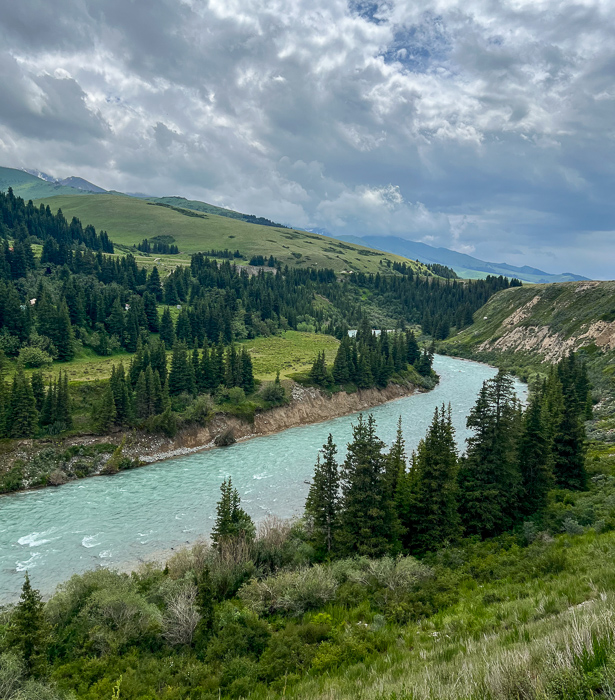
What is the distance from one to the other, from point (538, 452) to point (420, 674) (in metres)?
29.1

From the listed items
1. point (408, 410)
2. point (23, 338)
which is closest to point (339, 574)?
point (408, 410)

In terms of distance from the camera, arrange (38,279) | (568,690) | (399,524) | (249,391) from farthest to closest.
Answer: (38,279)
(249,391)
(399,524)
(568,690)

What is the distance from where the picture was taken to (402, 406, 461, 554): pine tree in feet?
96.5

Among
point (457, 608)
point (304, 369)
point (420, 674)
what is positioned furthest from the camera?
point (304, 369)

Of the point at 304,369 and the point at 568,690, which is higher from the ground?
the point at 568,690

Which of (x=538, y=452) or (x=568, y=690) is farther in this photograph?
(x=538, y=452)

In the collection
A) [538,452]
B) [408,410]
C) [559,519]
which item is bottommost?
[408,410]

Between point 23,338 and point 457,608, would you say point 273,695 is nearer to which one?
point 457,608

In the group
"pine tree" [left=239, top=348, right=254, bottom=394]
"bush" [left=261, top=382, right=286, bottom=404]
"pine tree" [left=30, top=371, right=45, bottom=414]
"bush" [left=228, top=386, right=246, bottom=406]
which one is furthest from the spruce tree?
"bush" [left=261, top=382, right=286, bottom=404]

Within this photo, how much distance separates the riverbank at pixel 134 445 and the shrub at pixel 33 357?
31186 mm

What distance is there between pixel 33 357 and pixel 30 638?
71.4m

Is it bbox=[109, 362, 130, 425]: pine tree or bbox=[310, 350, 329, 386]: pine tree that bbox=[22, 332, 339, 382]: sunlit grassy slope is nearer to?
bbox=[310, 350, 329, 386]: pine tree

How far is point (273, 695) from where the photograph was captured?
1349 centimetres

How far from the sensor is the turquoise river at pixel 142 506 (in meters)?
33.9
